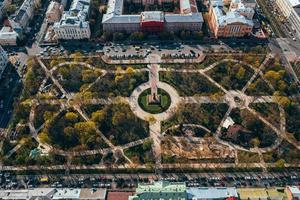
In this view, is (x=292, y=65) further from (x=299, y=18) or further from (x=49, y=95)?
(x=49, y=95)

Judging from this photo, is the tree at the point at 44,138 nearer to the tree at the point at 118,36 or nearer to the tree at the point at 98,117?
the tree at the point at 98,117

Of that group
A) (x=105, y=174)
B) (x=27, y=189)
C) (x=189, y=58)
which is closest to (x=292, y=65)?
(x=189, y=58)

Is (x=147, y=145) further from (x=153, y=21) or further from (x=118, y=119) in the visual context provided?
(x=153, y=21)

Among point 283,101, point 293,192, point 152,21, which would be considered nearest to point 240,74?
point 283,101

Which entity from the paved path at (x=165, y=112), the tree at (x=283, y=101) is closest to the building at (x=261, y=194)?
the paved path at (x=165, y=112)

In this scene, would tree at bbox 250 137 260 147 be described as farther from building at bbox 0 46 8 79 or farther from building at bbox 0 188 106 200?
building at bbox 0 46 8 79

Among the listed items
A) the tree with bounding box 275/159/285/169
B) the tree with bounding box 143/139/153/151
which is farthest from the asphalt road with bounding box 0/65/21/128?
the tree with bounding box 275/159/285/169
